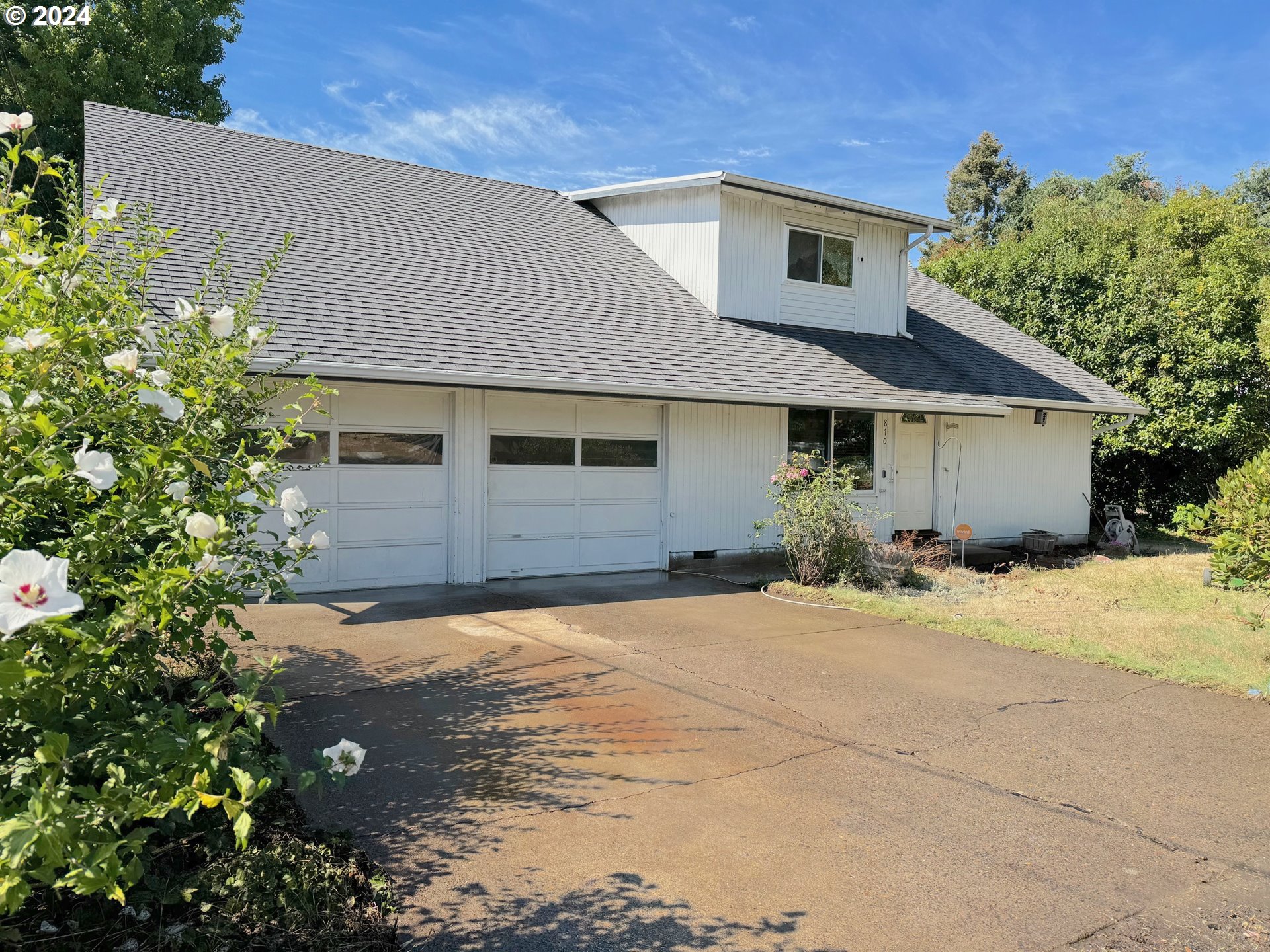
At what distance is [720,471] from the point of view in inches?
486

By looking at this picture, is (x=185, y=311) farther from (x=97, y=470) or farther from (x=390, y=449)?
(x=390, y=449)

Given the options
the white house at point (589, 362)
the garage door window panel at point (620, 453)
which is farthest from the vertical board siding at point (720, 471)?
the garage door window panel at point (620, 453)

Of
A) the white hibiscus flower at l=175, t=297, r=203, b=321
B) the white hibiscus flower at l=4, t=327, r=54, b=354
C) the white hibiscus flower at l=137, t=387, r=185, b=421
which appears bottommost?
the white hibiscus flower at l=137, t=387, r=185, b=421

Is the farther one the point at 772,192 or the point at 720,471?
the point at 772,192

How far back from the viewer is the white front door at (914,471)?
14.4m

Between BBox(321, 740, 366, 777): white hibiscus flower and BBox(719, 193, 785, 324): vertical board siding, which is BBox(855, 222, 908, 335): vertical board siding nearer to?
BBox(719, 193, 785, 324): vertical board siding

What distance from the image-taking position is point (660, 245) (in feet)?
48.2

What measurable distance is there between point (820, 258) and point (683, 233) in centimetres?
236

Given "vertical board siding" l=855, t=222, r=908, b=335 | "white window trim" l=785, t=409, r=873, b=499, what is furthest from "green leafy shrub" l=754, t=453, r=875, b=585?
"vertical board siding" l=855, t=222, r=908, b=335

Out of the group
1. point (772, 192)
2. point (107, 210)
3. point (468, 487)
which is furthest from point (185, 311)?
point (772, 192)

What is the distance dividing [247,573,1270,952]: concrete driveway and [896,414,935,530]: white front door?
684cm

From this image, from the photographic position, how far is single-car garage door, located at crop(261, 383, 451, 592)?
959 centimetres

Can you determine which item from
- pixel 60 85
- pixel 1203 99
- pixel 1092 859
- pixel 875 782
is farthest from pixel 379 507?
pixel 1203 99

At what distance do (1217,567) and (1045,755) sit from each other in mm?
3405
